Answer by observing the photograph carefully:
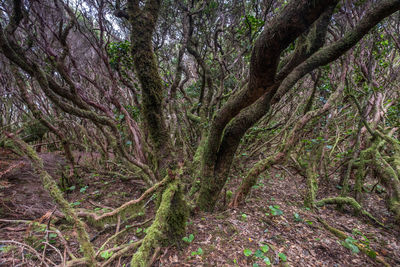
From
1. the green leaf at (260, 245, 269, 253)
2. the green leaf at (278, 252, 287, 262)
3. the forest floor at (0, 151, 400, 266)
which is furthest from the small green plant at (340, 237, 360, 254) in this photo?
the green leaf at (260, 245, 269, 253)

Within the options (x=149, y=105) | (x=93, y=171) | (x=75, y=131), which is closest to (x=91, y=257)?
(x=149, y=105)

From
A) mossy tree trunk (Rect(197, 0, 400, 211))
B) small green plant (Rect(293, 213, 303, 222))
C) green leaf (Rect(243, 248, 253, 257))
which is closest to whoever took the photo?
mossy tree trunk (Rect(197, 0, 400, 211))

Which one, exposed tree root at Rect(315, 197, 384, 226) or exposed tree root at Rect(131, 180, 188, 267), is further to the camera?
exposed tree root at Rect(315, 197, 384, 226)

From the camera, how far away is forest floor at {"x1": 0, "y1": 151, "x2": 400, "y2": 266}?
2.22 m

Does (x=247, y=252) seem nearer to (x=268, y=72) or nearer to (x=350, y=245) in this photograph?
(x=350, y=245)

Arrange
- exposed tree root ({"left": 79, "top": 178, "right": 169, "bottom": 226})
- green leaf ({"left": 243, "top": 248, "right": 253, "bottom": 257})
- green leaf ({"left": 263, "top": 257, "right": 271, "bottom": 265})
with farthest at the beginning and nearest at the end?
green leaf ({"left": 243, "top": 248, "right": 253, "bottom": 257}) < green leaf ({"left": 263, "top": 257, "right": 271, "bottom": 265}) < exposed tree root ({"left": 79, "top": 178, "right": 169, "bottom": 226})

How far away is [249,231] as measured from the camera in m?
2.68

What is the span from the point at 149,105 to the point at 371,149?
184 inches

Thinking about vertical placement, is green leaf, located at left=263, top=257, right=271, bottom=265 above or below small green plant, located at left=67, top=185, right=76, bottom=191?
above

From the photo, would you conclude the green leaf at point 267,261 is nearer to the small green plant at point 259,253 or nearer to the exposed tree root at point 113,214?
the small green plant at point 259,253

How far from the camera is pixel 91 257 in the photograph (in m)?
1.48

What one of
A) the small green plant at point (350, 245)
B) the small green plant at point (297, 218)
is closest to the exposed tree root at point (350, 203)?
the small green plant at point (297, 218)

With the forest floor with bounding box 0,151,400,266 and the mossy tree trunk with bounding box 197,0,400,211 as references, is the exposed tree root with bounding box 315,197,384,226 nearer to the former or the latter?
the forest floor with bounding box 0,151,400,266

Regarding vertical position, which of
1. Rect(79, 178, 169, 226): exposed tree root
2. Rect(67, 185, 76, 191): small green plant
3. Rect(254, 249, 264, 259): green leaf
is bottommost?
Rect(67, 185, 76, 191): small green plant
